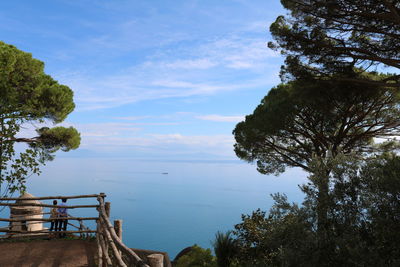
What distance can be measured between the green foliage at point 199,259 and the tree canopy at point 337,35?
7470 mm

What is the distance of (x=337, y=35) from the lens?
35.5 feet

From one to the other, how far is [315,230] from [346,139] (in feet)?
27.7

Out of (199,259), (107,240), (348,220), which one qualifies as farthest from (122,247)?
(199,259)

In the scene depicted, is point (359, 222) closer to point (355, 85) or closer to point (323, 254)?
point (323, 254)

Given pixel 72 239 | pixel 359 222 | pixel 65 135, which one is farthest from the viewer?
pixel 65 135

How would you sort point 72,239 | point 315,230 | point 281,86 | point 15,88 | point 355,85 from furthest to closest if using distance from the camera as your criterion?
point 281,86 < point 15,88 < point 355,85 < point 72,239 < point 315,230

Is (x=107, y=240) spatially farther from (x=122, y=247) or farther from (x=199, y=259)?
(x=199, y=259)

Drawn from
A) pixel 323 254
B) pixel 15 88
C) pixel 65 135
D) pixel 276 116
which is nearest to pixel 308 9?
pixel 276 116

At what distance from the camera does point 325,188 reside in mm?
7148

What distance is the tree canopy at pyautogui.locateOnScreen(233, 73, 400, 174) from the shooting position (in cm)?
1245

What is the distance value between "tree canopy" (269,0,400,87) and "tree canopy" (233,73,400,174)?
81 centimetres

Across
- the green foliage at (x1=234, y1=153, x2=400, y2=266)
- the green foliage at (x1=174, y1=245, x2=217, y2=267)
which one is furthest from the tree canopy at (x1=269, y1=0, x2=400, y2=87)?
the green foliage at (x1=174, y1=245, x2=217, y2=267)

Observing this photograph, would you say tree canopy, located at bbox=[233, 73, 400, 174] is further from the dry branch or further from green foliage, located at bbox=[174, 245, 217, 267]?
the dry branch

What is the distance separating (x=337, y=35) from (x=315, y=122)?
15.0 feet
